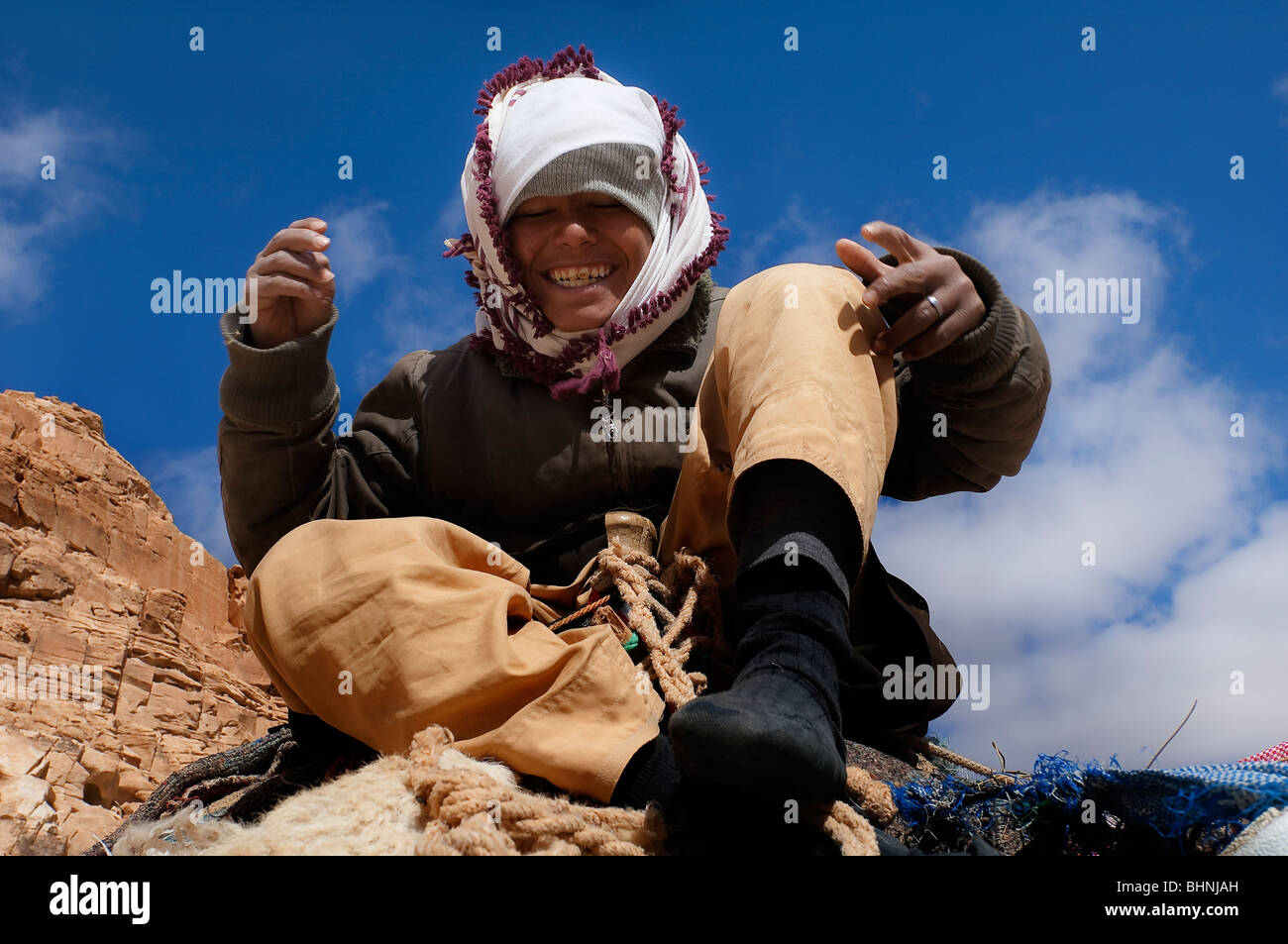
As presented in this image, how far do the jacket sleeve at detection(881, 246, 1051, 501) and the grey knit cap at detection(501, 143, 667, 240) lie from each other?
37.0 inches

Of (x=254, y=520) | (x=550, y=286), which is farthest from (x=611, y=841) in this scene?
(x=550, y=286)

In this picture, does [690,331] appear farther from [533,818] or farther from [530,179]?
[533,818]

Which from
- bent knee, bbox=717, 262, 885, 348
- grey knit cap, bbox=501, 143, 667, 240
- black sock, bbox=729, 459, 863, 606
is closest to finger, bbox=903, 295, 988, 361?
bent knee, bbox=717, 262, 885, 348

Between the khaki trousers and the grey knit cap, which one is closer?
the khaki trousers

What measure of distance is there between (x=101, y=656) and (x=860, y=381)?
10.9 metres

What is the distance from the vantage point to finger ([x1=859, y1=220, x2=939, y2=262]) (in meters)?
2.40

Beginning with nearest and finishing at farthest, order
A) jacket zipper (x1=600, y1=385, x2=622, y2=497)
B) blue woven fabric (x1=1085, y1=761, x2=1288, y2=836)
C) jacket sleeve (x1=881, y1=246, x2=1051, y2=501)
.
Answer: blue woven fabric (x1=1085, y1=761, x2=1288, y2=836) → jacket sleeve (x1=881, y1=246, x2=1051, y2=501) → jacket zipper (x1=600, y1=385, x2=622, y2=497)

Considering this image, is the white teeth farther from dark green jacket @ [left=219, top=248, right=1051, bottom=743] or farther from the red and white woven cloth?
the red and white woven cloth

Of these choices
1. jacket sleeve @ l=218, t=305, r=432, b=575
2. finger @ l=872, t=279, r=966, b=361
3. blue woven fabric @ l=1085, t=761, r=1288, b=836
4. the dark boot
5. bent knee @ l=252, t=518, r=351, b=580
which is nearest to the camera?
the dark boot

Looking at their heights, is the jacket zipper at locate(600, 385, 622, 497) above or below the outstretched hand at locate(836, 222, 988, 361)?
below

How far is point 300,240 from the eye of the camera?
8.61 feet

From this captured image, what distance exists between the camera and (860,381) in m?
2.13

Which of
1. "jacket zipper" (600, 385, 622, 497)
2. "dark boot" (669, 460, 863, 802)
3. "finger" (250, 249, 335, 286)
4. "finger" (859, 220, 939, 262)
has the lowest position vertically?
"dark boot" (669, 460, 863, 802)

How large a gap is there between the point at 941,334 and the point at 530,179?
1.42 meters
